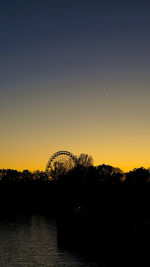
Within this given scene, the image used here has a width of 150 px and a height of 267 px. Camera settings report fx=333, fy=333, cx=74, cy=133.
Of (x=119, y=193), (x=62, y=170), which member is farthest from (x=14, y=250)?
(x=62, y=170)

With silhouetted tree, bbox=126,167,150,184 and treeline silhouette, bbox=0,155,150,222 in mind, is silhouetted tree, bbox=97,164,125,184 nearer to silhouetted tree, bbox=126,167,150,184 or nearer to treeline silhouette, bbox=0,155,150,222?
treeline silhouette, bbox=0,155,150,222

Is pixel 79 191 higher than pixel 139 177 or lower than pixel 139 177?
lower

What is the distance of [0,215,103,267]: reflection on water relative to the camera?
4153 centimetres

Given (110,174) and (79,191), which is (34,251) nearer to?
(79,191)

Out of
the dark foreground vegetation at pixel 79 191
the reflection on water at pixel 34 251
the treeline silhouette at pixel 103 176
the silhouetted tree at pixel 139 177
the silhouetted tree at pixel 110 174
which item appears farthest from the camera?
the silhouetted tree at pixel 110 174

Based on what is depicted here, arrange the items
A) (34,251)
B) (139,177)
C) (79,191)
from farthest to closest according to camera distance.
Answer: (139,177)
(79,191)
(34,251)

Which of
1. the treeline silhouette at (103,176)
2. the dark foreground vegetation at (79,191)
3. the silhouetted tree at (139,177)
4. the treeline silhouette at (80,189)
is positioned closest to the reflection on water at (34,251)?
the dark foreground vegetation at (79,191)

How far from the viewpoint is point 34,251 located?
159 ft

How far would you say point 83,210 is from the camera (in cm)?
6384

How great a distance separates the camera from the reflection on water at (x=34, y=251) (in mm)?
41531

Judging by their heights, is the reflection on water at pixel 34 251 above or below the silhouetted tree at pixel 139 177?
below

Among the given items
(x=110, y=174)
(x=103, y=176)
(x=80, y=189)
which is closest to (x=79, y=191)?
(x=80, y=189)

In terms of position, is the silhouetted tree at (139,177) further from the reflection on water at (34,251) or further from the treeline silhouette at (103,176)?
the reflection on water at (34,251)

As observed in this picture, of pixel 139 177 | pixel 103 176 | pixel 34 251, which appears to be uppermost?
pixel 103 176
